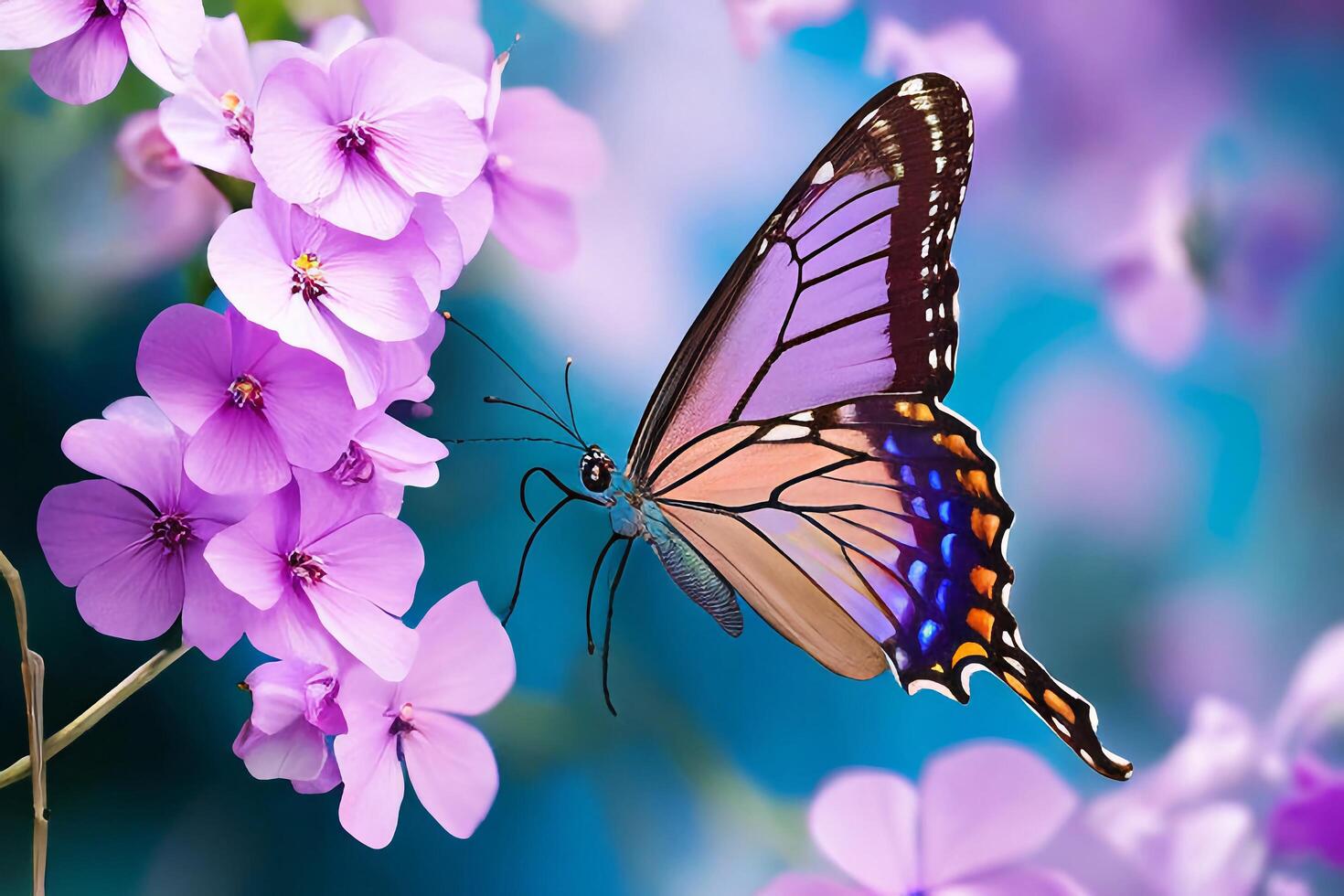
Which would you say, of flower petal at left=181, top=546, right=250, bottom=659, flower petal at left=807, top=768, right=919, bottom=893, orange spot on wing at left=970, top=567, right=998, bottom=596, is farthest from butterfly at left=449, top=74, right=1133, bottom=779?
flower petal at left=181, top=546, right=250, bottom=659

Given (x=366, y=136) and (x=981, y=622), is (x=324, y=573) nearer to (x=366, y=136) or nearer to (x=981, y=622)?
(x=366, y=136)

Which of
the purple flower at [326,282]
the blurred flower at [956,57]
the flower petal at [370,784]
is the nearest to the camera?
the purple flower at [326,282]

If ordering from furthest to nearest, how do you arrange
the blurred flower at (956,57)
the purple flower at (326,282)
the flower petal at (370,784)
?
the blurred flower at (956,57), the flower petal at (370,784), the purple flower at (326,282)

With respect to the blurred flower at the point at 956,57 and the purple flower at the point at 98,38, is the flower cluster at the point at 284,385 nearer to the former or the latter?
the purple flower at the point at 98,38

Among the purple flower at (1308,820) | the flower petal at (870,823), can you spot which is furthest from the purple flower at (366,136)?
the purple flower at (1308,820)

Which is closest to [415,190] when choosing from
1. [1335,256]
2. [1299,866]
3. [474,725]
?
[474,725]

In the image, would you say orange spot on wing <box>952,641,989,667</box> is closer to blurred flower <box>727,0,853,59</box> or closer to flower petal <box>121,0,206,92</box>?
blurred flower <box>727,0,853,59</box>

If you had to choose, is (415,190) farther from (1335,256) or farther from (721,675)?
(1335,256)

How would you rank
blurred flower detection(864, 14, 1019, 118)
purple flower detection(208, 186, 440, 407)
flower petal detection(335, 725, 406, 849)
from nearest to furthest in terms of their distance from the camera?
1. purple flower detection(208, 186, 440, 407)
2. flower petal detection(335, 725, 406, 849)
3. blurred flower detection(864, 14, 1019, 118)
